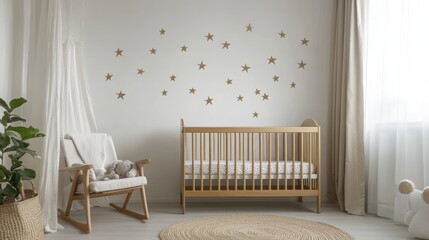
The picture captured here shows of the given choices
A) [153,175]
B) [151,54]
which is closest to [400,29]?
[151,54]

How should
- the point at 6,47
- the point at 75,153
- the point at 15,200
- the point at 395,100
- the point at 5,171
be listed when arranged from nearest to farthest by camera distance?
1. the point at 5,171
2. the point at 15,200
3. the point at 6,47
4. the point at 395,100
5. the point at 75,153

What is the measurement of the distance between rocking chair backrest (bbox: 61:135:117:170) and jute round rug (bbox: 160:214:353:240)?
3.09 feet

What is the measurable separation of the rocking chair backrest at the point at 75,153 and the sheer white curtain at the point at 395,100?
7.51 feet

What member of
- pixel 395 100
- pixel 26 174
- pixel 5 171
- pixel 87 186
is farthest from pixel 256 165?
pixel 5 171

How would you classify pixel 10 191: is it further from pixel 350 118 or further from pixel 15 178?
pixel 350 118

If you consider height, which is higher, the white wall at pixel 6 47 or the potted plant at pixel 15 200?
the white wall at pixel 6 47

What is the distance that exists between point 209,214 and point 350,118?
1.50m

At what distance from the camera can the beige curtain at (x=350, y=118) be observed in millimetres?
3795

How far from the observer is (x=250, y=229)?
3.14 metres

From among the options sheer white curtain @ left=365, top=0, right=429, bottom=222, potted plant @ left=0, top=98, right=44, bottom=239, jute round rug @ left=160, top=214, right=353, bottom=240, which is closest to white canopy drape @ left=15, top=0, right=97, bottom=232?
potted plant @ left=0, top=98, right=44, bottom=239

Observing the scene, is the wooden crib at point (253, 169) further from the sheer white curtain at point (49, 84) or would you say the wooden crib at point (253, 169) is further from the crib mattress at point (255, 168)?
the sheer white curtain at point (49, 84)

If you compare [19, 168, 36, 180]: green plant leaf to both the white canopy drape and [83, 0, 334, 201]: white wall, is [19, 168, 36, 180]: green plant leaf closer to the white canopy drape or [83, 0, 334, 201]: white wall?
the white canopy drape

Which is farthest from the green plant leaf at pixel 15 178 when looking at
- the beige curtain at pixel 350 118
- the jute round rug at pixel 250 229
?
the beige curtain at pixel 350 118

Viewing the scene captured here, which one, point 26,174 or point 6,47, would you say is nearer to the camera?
point 26,174
